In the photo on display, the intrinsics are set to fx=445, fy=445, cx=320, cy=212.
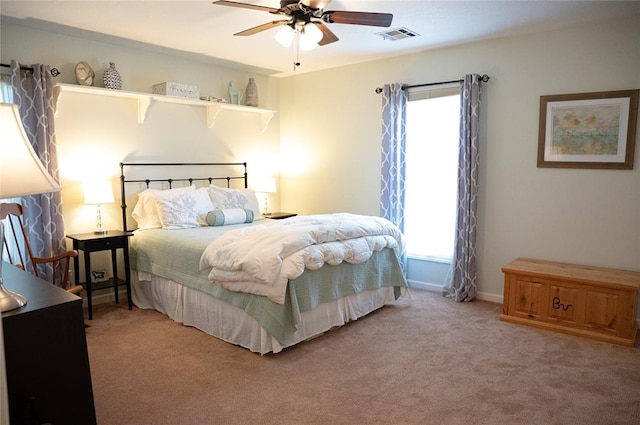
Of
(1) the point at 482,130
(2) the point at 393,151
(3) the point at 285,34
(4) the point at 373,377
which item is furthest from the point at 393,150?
(4) the point at 373,377

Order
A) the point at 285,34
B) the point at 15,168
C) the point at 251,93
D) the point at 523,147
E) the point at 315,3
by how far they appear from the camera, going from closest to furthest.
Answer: the point at 15,168 < the point at 315,3 < the point at 285,34 < the point at 523,147 < the point at 251,93

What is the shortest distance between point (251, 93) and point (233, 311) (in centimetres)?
302

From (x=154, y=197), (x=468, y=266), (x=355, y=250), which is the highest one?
(x=154, y=197)

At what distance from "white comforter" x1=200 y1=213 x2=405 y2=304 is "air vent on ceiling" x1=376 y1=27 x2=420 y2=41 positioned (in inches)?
66.1

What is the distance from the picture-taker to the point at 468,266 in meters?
4.33

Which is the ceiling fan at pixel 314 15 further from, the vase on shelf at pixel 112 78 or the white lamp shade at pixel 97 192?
the white lamp shade at pixel 97 192

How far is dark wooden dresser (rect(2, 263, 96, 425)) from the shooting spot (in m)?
1.58

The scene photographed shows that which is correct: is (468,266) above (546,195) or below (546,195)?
below

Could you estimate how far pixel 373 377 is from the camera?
9.25 feet

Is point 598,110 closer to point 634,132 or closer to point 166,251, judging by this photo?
point 634,132

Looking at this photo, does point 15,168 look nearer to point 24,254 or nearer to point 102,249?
point 102,249

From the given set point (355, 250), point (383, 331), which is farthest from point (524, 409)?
point (355, 250)

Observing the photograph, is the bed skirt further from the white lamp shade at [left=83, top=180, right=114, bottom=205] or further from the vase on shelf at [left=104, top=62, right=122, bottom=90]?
the vase on shelf at [left=104, top=62, right=122, bottom=90]

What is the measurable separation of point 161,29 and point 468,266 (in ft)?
11.6
